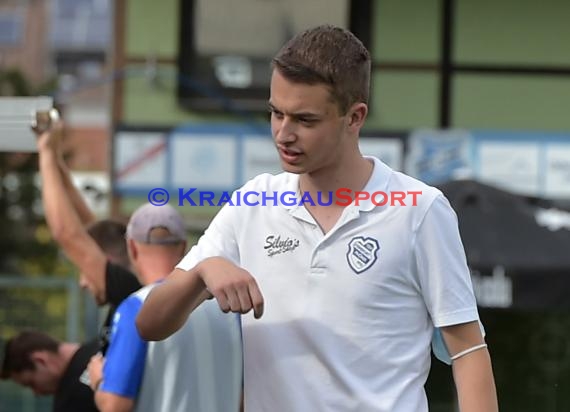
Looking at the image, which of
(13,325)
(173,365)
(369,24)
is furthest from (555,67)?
(173,365)

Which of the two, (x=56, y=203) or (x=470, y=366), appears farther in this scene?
(x=56, y=203)

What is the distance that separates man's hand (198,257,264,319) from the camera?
2533mm

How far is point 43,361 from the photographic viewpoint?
529 cm

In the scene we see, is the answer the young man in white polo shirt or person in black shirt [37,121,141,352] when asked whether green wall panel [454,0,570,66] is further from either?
the young man in white polo shirt

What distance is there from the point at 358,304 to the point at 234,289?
0.96ft

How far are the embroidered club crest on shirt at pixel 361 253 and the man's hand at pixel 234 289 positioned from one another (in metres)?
0.23

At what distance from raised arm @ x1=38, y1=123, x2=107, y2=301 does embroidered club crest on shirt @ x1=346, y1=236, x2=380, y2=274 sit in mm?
2181

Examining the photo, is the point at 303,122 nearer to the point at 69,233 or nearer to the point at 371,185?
the point at 371,185

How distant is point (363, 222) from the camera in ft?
9.01

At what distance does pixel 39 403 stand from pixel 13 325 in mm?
564

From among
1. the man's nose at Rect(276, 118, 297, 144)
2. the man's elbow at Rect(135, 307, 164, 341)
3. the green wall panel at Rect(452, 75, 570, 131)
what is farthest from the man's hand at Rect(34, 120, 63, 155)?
the green wall panel at Rect(452, 75, 570, 131)

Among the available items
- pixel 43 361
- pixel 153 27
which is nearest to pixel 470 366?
pixel 43 361

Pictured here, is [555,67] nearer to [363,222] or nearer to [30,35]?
[363,222]

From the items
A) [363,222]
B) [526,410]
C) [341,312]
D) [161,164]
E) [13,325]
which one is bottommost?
[526,410]
